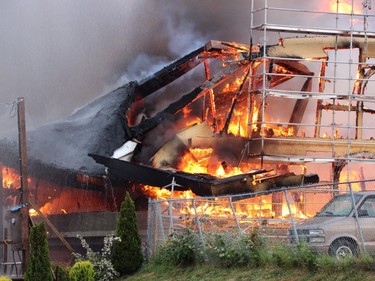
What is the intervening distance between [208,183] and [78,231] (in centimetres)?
568

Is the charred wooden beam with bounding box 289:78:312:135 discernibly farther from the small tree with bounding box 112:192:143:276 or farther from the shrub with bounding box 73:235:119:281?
the shrub with bounding box 73:235:119:281

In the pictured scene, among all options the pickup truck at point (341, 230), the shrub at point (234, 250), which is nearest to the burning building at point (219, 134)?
the shrub at point (234, 250)

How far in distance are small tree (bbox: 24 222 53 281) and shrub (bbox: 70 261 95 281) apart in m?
1.46

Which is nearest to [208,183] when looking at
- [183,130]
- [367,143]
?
[183,130]

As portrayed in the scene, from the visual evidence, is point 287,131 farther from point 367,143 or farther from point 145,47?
point 145,47

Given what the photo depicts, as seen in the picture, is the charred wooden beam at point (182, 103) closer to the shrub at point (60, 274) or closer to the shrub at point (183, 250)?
the shrub at point (183, 250)

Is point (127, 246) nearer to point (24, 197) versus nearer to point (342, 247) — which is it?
point (24, 197)

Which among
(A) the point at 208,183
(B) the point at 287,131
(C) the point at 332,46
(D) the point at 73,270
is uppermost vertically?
(C) the point at 332,46

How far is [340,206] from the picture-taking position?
63.3 feet

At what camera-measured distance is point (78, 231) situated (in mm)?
31141

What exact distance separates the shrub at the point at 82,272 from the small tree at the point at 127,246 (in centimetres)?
193

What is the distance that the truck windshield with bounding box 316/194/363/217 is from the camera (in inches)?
741

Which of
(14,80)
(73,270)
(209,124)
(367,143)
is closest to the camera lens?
(73,270)

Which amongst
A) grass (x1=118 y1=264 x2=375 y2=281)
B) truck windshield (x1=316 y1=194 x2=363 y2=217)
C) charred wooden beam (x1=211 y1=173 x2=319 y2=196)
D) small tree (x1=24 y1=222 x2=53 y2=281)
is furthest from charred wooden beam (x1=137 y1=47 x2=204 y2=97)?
small tree (x1=24 y1=222 x2=53 y2=281)
